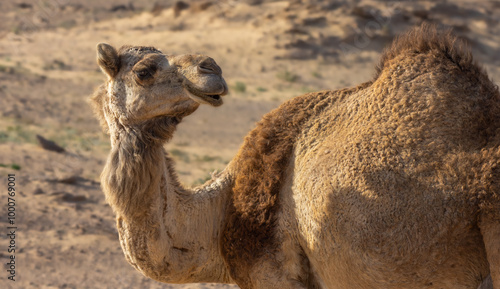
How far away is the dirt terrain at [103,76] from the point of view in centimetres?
854

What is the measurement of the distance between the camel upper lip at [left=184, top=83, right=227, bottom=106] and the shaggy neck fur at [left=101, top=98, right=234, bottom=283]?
309 mm

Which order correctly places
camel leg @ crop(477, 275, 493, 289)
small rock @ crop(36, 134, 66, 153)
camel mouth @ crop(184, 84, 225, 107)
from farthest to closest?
small rock @ crop(36, 134, 66, 153) < camel mouth @ crop(184, 84, 225, 107) < camel leg @ crop(477, 275, 493, 289)

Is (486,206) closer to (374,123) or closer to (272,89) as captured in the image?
(374,123)

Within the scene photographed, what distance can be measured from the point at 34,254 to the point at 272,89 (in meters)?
11.5

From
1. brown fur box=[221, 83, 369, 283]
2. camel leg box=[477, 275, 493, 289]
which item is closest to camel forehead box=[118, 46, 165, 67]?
brown fur box=[221, 83, 369, 283]

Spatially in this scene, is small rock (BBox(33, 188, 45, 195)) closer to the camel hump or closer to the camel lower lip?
the camel lower lip

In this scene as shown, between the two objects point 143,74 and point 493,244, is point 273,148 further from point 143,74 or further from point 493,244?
point 493,244

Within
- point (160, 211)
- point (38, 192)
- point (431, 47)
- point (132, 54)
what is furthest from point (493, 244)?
point (38, 192)

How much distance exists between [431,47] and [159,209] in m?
2.25

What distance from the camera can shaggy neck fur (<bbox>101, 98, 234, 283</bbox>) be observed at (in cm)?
457

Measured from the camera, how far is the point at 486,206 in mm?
4004

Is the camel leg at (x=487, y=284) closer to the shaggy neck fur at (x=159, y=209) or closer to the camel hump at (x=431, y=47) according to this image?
the camel hump at (x=431, y=47)

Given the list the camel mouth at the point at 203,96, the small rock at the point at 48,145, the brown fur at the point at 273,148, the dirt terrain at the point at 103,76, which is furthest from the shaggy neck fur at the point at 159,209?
the small rock at the point at 48,145

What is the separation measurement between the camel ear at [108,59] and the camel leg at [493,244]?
2.68m
